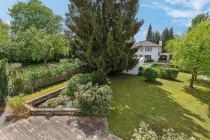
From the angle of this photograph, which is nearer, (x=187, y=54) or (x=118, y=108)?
(x=118, y=108)

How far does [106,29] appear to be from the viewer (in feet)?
50.2

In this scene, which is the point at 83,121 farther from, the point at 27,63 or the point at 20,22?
the point at 20,22

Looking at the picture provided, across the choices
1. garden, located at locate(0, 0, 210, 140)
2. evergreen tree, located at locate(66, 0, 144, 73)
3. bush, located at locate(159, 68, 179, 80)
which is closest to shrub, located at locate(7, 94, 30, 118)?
garden, located at locate(0, 0, 210, 140)

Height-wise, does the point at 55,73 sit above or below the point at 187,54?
below

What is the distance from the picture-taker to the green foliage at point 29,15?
3197cm

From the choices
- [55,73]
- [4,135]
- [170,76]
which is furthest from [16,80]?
[170,76]

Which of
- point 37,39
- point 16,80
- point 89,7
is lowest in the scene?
point 16,80

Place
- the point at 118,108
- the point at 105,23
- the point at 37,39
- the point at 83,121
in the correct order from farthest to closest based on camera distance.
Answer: the point at 37,39, the point at 105,23, the point at 118,108, the point at 83,121

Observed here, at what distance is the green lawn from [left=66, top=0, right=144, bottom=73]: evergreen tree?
323 cm

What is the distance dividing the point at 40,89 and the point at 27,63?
63.6 ft

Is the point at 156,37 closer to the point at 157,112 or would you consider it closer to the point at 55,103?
the point at 157,112

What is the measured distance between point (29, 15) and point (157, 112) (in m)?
34.3

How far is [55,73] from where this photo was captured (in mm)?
14164

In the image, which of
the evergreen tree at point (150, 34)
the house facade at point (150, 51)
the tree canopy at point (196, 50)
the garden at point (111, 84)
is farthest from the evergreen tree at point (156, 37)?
the tree canopy at point (196, 50)
